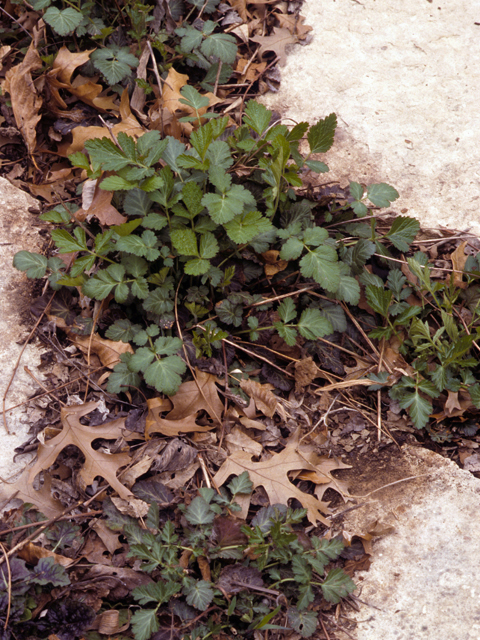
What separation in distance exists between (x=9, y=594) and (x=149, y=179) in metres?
1.65

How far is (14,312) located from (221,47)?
1782mm

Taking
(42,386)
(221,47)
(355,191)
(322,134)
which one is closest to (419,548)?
(355,191)

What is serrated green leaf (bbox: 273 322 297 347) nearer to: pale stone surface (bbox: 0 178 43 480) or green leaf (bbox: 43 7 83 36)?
pale stone surface (bbox: 0 178 43 480)

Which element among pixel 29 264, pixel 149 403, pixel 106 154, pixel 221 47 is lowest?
pixel 149 403

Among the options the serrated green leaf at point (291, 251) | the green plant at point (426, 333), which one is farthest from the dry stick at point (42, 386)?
the green plant at point (426, 333)

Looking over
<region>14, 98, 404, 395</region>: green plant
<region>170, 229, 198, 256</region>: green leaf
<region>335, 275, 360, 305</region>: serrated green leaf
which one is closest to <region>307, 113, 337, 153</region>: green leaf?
<region>14, 98, 404, 395</region>: green plant

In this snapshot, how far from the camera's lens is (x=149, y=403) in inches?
85.6

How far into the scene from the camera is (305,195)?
8.29 ft

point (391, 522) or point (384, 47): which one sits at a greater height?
point (384, 47)

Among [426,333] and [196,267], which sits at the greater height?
[196,267]

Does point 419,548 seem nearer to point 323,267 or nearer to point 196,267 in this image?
point 323,267

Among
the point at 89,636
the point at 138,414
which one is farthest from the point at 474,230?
the point at 89,636

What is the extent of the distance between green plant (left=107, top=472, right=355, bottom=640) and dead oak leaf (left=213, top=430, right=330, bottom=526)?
0.32 feet

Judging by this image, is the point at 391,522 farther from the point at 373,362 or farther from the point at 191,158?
the point at 191,158
